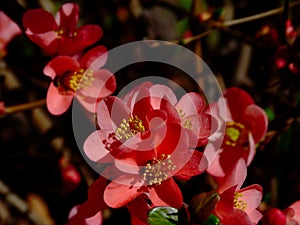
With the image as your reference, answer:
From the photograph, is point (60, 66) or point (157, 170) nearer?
point (157, 170)

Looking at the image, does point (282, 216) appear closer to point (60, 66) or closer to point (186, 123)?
point (186, 123)

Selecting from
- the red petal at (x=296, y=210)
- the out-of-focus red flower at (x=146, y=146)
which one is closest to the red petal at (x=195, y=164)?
the out-of-focus red flower at (x=146, y=146)

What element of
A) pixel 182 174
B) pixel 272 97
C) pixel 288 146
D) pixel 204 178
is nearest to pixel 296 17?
pixel 272 97

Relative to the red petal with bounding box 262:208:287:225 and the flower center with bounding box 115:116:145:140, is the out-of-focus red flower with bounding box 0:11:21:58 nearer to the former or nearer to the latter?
the flower center with bounding box 115:116:145:140

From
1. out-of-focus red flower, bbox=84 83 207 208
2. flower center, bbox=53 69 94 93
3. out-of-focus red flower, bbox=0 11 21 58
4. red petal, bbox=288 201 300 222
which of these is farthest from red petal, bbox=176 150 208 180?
out-of-focus red flower, bbox=0 11 21 58

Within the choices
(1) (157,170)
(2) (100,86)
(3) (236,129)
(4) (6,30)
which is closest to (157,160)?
(1) (157,170)
